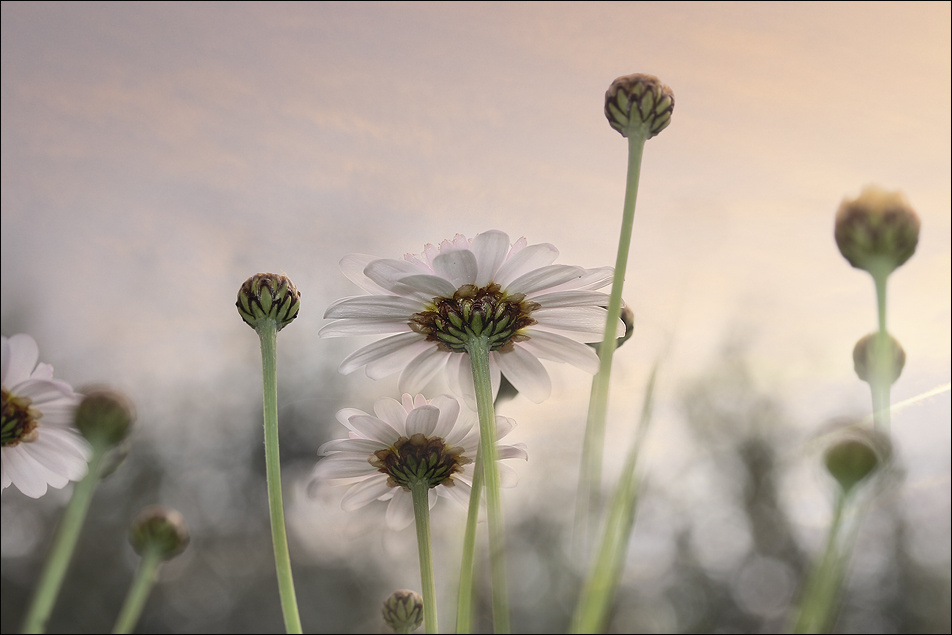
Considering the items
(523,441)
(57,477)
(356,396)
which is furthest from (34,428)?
(356,396)

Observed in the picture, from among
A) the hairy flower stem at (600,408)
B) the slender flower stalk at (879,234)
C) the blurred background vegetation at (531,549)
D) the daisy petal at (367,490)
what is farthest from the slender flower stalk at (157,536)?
the blurred background vegetation at (531,549)

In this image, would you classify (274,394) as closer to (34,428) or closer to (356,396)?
(34,428)

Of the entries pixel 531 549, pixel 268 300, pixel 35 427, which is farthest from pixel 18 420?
pixel 531 549

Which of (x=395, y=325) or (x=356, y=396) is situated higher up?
(x=395, y=325)

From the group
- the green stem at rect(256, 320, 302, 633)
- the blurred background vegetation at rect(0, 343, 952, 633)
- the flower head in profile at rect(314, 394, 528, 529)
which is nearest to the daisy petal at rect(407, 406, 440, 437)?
the flower head in profile at rect(314, 394, 528, 529)

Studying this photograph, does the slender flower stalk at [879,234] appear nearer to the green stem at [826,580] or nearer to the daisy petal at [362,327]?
the green stem at [826,580]

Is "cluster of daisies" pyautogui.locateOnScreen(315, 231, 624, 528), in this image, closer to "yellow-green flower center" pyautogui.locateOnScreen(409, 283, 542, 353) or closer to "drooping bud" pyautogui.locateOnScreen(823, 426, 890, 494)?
"yellow-green flower center" pyautogui.locateOnScreen(409, 283, 542, 353)
